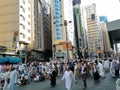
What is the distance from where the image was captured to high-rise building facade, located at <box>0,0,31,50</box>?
188 feet

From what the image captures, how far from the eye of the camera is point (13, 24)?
5828 cm

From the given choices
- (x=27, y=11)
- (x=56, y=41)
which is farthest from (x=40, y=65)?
(x=56, y=41)

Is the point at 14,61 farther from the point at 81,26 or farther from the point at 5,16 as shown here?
the point at 81,26

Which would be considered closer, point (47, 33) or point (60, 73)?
point (60, 73)

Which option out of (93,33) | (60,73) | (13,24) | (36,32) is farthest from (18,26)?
(93,33)

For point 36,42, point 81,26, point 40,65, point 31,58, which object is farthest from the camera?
point 81,26

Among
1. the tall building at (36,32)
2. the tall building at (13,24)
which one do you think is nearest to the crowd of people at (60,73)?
the tall building at (13,24)

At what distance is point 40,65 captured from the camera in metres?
27.5

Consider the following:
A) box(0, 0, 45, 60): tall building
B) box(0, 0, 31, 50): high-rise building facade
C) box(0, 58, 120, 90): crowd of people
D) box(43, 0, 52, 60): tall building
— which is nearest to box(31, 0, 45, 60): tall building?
box(0, 0, 45, 60): tall building

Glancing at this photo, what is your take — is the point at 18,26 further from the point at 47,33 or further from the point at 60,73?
the point at 47,33

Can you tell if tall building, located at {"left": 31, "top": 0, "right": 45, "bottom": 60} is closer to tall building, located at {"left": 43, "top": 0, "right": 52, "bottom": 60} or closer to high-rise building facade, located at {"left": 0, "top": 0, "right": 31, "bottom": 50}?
high-rise building facade, located at {"left": 0, "top": 0, "right": 31, "bottom": 50}

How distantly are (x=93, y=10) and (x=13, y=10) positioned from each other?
115973mm

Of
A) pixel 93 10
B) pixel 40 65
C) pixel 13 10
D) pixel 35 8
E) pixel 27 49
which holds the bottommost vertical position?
pixel 40 65

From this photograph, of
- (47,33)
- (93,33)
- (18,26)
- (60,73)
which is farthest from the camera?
(93,33)
